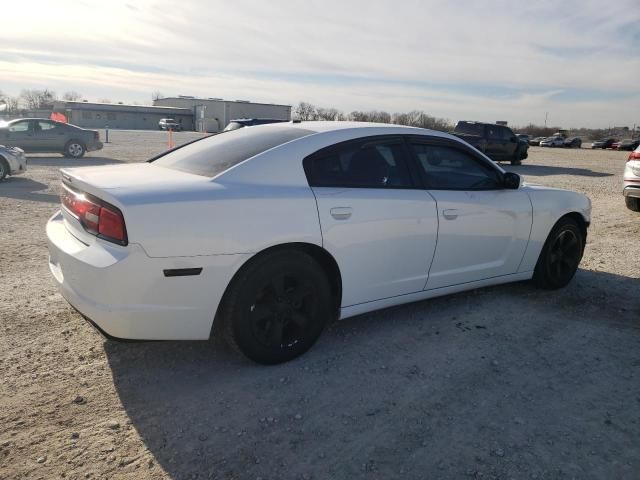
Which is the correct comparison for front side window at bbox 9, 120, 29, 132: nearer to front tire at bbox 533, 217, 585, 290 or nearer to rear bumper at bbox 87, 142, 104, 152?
rear bumper at bbox 87, 142, 104, 152

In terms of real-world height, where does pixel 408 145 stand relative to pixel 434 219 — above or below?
above

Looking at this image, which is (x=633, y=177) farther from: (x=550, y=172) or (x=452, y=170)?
(x=550, y=172)

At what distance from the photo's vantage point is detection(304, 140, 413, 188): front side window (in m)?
3.43

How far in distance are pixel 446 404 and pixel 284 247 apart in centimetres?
133

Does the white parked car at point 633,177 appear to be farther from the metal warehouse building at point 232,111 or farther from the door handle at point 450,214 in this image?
the metal warehouse building at point 232,111

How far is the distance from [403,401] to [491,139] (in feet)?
63.8

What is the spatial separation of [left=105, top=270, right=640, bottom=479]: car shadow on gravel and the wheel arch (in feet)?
1.27

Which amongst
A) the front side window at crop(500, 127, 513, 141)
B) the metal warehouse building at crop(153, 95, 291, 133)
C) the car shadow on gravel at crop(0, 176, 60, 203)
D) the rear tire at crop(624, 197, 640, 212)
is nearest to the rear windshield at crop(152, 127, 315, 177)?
the car shadow on gravel at crop(0, 176, 60, 203)

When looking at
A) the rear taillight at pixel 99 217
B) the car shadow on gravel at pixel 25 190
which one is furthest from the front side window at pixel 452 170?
the car shadow on gravel at pixel 25 190

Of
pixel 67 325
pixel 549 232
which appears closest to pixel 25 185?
pixel 67 325

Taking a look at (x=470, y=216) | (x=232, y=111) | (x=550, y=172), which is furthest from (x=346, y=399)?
(x=232, y=111)

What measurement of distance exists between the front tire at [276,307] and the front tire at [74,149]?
1744cm

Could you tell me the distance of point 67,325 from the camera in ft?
12.3

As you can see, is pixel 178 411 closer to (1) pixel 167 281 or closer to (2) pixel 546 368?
(1) pixel 167 281
